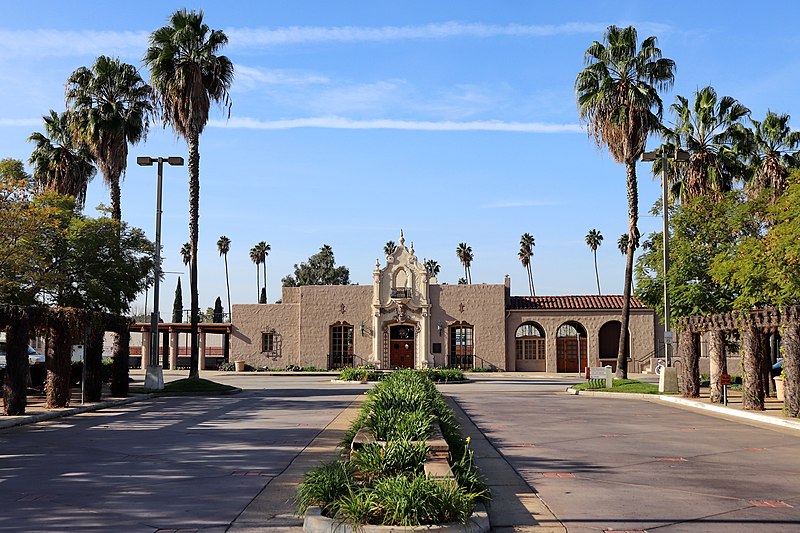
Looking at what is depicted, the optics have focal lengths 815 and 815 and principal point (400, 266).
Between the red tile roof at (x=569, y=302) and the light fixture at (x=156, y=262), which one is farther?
the red tile roof at (x=569, y=302)

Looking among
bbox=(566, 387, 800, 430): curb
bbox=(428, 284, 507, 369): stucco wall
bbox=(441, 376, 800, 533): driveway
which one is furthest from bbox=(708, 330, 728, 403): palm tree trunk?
bbox=(428, 284, 507, 369): stucco wall

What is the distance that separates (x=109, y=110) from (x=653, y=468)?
29696mm

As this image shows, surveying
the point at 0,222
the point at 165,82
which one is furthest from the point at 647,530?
the point at 165,82

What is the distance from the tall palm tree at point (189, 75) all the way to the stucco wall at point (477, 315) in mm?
22365

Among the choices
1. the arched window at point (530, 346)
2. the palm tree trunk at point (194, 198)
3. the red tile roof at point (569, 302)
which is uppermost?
the palm tree trunk at point (194, 198)

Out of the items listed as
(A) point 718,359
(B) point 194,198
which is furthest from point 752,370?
(B) point 194,198

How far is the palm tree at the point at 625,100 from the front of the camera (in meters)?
34.2

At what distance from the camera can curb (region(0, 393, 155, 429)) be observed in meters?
18.8

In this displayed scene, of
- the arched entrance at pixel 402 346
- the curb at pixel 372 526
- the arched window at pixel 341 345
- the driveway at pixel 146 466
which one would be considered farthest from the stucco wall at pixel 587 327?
the curb at pixel 372 526

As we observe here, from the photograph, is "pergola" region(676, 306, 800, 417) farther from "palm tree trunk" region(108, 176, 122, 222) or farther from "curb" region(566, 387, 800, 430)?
"palm tree trunk" region(108, 176, 122, 222)

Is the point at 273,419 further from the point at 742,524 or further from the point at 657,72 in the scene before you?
the point at 657,72

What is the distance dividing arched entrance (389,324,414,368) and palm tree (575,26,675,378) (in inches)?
807

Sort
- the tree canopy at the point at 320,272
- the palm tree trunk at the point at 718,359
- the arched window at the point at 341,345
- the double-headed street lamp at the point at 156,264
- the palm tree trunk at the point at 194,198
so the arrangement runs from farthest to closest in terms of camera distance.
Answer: the tree canopy at the point at 320,272 < the arched window at the point at 341,345 < the palm tree trunk at the point at 194,198 < the double-headed street lamp at the point at 156,264 < the palm tree trunk at the point at 718,359

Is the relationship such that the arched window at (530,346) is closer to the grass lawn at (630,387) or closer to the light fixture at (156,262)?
the grass lawn at (630,387)
